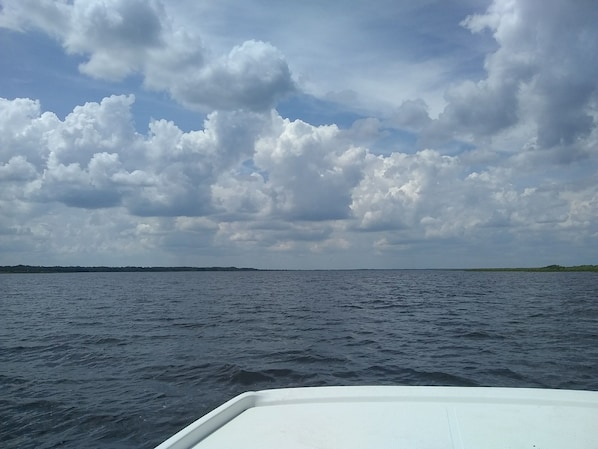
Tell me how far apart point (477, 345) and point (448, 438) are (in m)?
14.8

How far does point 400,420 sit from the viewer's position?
4.03 meters

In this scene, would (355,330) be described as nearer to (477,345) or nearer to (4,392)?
(477,345)

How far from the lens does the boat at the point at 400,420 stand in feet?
11.7

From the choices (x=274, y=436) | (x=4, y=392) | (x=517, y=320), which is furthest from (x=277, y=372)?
(x=517, y=320)

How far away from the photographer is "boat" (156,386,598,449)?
3566 millimetres

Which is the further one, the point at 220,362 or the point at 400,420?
the point at 220,362

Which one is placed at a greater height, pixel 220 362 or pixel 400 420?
pixel 400 420

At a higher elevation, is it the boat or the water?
the boat

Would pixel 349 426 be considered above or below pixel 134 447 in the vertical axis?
above

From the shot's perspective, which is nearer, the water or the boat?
the boat

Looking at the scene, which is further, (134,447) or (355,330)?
(355,330)

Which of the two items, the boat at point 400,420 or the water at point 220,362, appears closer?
the boat at point 400,420

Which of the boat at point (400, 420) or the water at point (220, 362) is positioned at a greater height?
the boat at point (400, 420)

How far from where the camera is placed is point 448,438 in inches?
142
